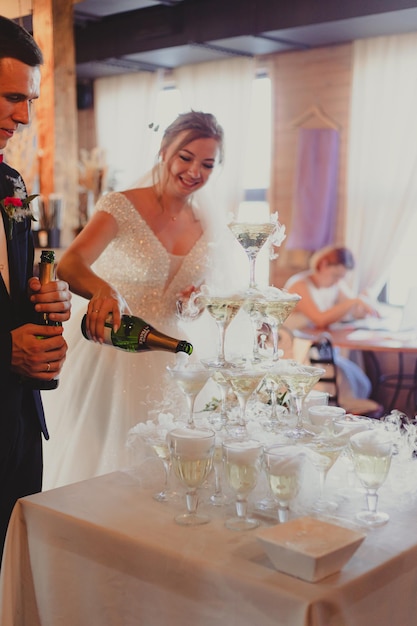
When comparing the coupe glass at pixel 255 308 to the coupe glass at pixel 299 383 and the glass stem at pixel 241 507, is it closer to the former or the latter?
the coupe glass at pixel 299 383

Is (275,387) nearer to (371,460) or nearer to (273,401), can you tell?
(273,401)

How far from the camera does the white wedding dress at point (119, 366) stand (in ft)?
9.84

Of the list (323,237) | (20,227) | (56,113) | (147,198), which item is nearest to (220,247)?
(147,198)

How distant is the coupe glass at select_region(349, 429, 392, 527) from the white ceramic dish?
0.18m

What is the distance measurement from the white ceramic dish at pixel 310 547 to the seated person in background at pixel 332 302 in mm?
4445

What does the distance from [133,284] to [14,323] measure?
1.07m

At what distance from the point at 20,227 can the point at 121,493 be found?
0.72 m

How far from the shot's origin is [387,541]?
5.33 ft

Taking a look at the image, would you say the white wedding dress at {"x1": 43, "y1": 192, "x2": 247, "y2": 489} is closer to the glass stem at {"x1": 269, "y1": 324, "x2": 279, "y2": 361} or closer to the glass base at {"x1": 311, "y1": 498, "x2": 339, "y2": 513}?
the glass stem at {"x1": 269, "y1": 324, "x2": 279, "y2": 361}

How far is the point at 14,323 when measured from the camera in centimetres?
210

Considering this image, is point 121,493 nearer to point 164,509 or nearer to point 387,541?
point 164,509

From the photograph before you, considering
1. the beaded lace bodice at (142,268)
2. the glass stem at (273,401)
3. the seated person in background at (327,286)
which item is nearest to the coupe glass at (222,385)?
the glass stem at (273,401)

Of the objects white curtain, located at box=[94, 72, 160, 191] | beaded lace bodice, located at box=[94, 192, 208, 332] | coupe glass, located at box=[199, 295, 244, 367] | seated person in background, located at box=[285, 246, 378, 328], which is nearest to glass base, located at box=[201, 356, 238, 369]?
coupe glass, located at box=[199, 295, 244, 367]

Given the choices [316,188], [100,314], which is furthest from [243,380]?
[316,188]
